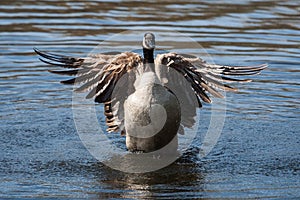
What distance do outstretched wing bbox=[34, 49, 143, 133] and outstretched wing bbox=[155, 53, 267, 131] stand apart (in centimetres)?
45

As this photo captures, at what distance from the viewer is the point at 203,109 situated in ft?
36.9

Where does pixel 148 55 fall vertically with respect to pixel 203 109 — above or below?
above

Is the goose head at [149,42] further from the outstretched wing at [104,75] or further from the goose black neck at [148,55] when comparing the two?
the outstretched wing at [104,75]

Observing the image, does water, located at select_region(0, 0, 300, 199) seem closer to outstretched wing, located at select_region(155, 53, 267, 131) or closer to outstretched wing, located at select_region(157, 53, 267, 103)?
outstretched wing, located at select_region(155, 53, 267, 131)

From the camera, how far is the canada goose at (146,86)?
28.9ft

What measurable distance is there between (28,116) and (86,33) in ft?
16.6

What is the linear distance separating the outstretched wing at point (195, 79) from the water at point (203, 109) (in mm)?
629

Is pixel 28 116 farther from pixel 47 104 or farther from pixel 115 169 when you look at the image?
pixel 115 169

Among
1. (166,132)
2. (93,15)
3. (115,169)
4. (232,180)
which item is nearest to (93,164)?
(115,169)

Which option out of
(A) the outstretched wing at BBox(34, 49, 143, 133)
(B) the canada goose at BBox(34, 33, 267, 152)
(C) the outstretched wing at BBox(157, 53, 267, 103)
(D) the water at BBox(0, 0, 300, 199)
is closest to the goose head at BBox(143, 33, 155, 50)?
(B) the canada goose at BBox(34, 33, 267, 152)

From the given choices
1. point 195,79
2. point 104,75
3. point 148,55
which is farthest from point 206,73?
point 104,75

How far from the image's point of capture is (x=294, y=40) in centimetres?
1519

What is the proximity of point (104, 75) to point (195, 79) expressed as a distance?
1.12 m

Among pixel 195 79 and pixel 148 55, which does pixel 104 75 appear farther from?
pixel 195 79
